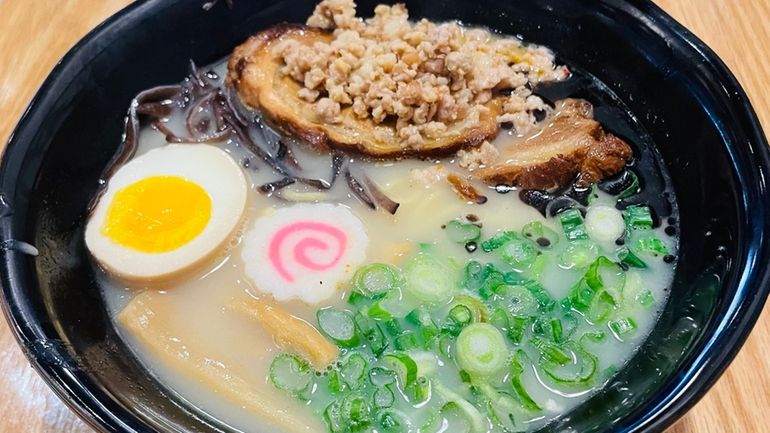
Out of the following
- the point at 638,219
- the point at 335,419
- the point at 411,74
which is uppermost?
the point at 411,74

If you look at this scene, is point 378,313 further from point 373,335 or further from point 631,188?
point 631,188

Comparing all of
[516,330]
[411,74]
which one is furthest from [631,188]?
[411,74]

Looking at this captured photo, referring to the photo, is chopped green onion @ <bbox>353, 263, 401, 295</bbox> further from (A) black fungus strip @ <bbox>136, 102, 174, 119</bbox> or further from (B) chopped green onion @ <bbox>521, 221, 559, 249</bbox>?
(A) black fungus strip @ <bbox>136, 102, 174, 119</bbox>

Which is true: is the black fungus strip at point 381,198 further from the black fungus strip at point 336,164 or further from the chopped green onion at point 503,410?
the chopped green onion at point 503,410

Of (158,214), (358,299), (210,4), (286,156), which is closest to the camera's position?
(358,299)

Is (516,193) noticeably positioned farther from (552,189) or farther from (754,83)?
(754,83)

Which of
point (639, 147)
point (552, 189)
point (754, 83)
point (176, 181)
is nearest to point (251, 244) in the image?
point (176, 181)

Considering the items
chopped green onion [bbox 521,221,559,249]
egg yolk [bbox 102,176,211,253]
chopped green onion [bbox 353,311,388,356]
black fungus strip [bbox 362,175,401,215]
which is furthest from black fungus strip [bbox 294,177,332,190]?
chopped green onion [bbox 521,221,559,249]
